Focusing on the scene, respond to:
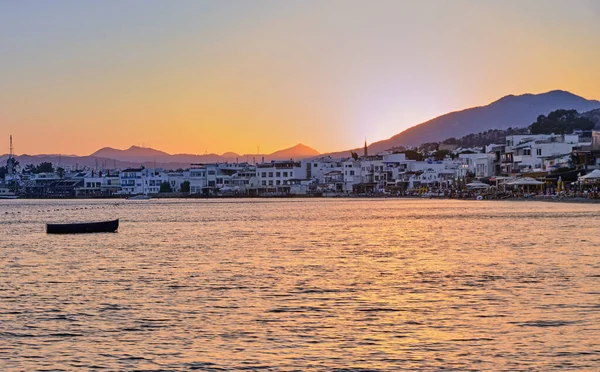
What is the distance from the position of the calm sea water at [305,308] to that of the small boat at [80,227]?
17.5 m

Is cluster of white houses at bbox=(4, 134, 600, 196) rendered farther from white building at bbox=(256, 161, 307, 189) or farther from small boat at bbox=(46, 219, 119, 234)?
small boat at bbox=(46, 219, 119, 234)

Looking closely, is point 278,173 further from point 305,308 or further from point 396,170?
point 305,308

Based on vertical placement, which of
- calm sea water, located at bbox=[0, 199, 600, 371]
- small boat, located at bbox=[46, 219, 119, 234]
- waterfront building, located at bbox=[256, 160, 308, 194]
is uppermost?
waterfront building, located at bbox=[256, 160, 308, 194]

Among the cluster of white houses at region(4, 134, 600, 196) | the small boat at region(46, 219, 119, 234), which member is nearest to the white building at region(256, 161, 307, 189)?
the cluster of white houses at region(4, 134, 600, 196)

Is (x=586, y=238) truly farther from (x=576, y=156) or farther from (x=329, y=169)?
(x=329, y=169)

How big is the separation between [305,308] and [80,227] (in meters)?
41.8

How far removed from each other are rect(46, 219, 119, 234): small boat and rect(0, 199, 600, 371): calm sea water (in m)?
17.5

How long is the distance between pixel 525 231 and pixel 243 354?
40261 mm

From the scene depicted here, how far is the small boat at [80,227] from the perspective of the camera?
197ft

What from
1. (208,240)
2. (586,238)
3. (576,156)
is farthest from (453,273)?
(576,156)

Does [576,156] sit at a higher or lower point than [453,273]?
higher

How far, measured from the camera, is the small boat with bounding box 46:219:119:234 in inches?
2367

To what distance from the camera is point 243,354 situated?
1686 cm

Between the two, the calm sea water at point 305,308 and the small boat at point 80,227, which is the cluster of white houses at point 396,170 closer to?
the small boat at point 80,227
